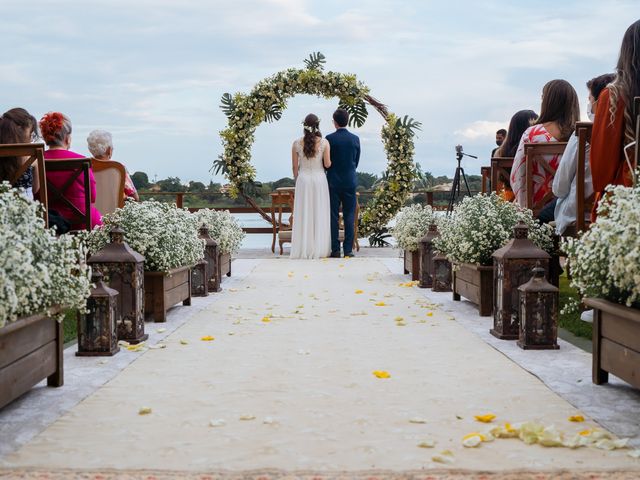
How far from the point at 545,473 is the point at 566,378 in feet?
4.15

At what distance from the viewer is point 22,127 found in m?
5.38

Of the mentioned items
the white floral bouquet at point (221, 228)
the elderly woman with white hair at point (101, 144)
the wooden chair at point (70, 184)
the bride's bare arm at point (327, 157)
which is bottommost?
the white floral bouquet at point (221, 228)

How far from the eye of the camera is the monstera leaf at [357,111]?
12700 millimetres

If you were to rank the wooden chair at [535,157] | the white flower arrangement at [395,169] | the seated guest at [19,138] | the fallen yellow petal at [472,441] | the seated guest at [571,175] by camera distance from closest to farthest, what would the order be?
the fallen yellow petal at [472,441], the seated guest at [19,138], the seated guest at [571,175], the wooden chair at [535,157], the white flower arrangement at [395,169]

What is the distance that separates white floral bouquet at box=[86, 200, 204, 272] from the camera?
4945 mm

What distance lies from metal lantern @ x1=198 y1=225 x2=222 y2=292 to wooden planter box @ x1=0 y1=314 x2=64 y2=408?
3.61 meters

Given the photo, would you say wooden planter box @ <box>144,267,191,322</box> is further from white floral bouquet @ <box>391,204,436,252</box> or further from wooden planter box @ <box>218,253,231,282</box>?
white floral bouquet @ <box>391,204,436,252</box>

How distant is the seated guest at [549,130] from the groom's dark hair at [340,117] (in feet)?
17.2

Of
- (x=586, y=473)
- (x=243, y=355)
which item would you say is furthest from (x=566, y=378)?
(x=243, y=355)

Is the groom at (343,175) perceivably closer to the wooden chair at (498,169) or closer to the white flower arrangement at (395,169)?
the white flower arrangement at (395,169)

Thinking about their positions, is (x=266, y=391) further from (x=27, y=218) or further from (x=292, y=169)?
(x=292, y=169)

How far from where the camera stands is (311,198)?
1122 cm

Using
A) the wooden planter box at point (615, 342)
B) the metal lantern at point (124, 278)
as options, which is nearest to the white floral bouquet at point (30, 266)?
the metal lantern at point (124, 278)

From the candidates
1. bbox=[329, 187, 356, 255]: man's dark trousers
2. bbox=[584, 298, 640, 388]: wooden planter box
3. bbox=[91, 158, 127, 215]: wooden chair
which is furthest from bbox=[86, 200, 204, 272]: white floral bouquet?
bbox=[329, 187, 356, 255]: man's dark trousers
